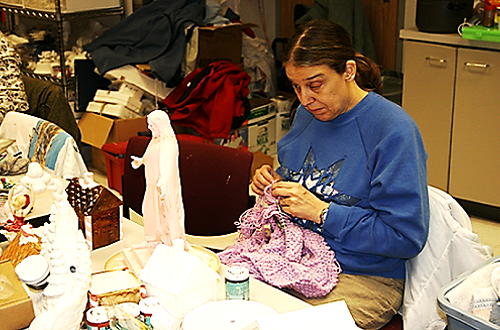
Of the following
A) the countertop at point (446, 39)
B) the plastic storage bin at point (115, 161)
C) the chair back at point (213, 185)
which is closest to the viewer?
the chair back at point (213, 185)

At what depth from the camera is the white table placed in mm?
1427

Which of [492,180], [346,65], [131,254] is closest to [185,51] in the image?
[492,180]

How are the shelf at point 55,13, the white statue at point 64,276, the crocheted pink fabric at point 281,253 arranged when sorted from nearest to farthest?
the white statue at point 64,276, the crocheted pink fabric at point 281,253, the shelf at point 55,13

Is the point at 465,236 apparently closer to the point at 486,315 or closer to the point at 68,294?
the point at 486,315

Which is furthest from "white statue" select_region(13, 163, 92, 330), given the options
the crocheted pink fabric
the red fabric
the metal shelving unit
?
the metal shelving unit

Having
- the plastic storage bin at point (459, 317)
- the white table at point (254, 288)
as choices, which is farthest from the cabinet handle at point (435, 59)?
the white table at point (254, 288)

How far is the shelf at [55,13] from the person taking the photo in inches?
159

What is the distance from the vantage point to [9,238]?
5.43 ft

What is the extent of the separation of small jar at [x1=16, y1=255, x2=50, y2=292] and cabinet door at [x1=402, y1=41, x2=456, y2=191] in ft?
9.64

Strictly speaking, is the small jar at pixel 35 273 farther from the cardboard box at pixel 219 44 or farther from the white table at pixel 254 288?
the cardboard box at pixel 219 44

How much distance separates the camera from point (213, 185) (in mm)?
2107

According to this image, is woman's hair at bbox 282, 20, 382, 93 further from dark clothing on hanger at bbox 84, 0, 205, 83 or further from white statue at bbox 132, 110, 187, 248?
dark clothing on hanger at bbox 84, 0, 205, 83

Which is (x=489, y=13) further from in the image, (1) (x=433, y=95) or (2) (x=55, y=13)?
(2) (x=55, y=13)

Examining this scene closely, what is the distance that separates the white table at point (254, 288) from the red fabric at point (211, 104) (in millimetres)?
2176
